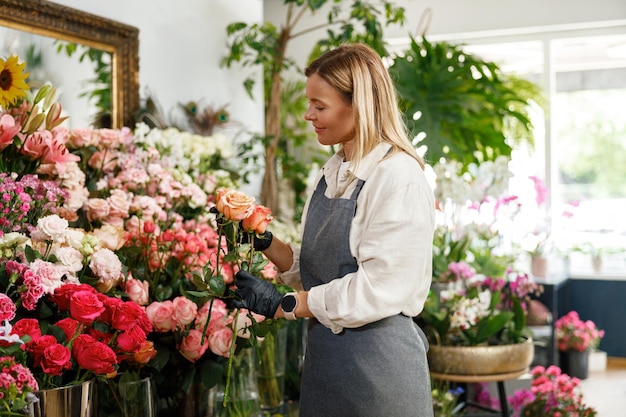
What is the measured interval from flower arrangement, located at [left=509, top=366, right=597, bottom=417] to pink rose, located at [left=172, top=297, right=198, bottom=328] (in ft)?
6.67

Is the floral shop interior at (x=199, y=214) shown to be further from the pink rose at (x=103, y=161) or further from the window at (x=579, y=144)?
the window at (x=579, y=144)

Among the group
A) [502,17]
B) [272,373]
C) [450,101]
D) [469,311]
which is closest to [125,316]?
[272,373]

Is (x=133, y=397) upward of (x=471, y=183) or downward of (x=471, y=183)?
downward

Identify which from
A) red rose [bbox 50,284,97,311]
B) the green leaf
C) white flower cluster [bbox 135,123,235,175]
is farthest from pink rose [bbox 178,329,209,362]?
the green leaf

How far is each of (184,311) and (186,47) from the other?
1.67 meters

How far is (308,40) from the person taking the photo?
633 cm

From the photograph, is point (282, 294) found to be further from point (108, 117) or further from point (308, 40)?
point (308, 40)

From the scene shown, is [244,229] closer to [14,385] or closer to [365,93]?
[365,93]

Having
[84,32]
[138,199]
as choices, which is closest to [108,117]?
[84,32]

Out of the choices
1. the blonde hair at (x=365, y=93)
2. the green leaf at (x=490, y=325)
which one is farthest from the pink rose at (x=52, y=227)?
the green leaf at (x=490, y=325)

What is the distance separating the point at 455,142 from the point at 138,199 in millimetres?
2297

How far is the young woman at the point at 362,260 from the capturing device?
1.65 metres

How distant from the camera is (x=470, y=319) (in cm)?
304

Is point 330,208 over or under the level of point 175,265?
over
